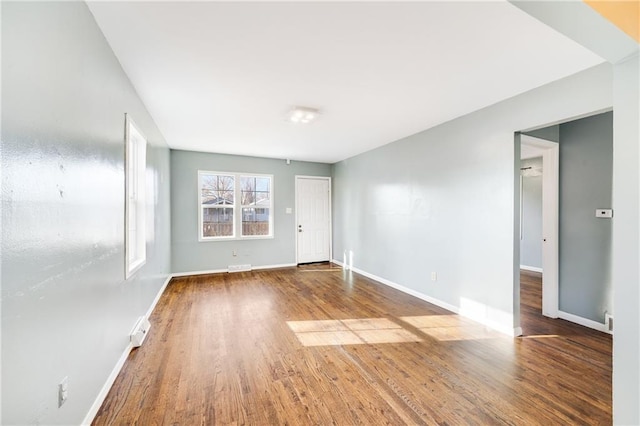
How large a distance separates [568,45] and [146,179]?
13.7 feet

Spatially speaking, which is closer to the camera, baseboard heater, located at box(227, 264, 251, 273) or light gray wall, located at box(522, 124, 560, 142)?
light gray wall, located at box(522, 124, 560, 142)

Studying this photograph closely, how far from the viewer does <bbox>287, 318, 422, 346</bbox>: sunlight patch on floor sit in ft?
8.88

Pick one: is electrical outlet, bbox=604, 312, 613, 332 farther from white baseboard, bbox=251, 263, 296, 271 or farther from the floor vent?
the floor vent

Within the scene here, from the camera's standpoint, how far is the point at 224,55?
2088 mm

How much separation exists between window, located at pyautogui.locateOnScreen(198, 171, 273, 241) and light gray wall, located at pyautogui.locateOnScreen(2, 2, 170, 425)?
352 centimetres

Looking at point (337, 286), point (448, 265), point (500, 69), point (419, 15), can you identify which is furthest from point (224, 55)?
point (337, 286)

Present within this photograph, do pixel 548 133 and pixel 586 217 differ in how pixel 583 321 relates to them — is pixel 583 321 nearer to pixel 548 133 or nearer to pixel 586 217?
pixel 586 217

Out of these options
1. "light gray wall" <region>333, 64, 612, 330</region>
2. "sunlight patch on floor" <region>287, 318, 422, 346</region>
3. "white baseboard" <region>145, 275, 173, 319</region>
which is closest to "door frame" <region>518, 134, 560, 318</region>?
"light gray wall" <region>333, 64, 612, 330</region>

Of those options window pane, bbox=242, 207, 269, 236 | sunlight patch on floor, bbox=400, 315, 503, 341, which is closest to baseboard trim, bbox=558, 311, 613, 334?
sunlight patch on floor, bbox=400, 315, 503, 341

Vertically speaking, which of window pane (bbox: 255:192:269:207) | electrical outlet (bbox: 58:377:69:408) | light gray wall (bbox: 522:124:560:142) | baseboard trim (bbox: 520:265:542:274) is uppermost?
light gray wall (bbox: 522:124:560:142)

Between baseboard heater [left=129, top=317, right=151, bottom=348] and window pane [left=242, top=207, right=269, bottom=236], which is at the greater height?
window pane [left=242, top=207, right=269, bottom=236]

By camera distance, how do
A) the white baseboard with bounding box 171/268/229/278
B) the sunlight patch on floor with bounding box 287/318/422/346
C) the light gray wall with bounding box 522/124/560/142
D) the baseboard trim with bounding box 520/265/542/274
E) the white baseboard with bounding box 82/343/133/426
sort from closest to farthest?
the white baseboard with bounding box 82/343/133/426 → the sunlight patch on floor with bounding box 287/318/422/346 → the light gray wall with bounding box 522/124/560/142 → the white baseboard with bounding box 171/268/229/278 → the baseboard trim with bounding box 520/265/542/274

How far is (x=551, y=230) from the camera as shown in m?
3.29

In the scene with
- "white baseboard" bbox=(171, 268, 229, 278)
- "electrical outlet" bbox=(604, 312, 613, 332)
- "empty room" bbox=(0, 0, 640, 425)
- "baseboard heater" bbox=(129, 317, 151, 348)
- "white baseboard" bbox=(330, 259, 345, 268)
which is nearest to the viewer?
"empty room" bbox=(0, 0, 640, 425)
